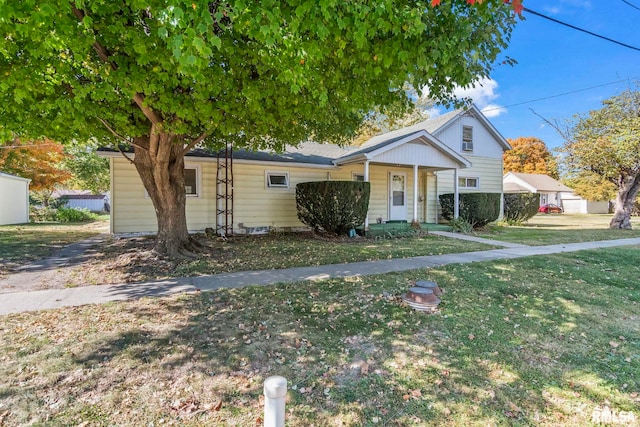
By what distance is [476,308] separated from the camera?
14.5 feet

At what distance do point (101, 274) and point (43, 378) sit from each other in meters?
3.81

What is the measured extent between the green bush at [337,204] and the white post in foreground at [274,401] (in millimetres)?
9101

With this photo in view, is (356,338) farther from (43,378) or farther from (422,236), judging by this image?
(422,236)

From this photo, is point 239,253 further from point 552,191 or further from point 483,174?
point 552,191

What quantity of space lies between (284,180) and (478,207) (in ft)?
27.3

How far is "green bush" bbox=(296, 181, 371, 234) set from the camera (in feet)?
34.9

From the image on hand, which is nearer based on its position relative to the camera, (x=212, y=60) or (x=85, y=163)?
(x=212, y=60)

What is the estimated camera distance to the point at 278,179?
12984mm

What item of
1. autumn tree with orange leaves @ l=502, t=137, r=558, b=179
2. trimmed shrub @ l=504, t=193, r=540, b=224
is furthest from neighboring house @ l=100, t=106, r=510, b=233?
autumn tree with orange leaves @ l=502, t=137, r=558, b=179

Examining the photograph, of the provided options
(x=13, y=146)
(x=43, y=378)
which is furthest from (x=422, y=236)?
(x=13, y=146)

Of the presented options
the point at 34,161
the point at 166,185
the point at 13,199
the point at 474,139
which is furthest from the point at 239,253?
the point at 34,161

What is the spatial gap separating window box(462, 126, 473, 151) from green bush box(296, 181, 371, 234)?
28.0ft

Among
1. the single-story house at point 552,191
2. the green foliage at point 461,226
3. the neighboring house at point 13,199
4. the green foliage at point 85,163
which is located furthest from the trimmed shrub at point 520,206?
the green foliage at point 85,163

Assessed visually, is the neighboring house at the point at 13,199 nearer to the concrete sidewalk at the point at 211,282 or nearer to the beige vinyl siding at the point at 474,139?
the concrete sidewalk at the point at 211,282
